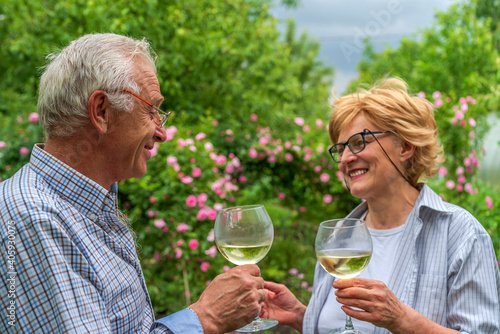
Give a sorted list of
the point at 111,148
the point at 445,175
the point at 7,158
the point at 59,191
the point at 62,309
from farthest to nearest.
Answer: the point at 445,175 < the point at 7,158 < the point at 111,148 < the point at 59,191 < the point at 62,309

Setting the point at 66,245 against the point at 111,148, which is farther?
the point at 111,148

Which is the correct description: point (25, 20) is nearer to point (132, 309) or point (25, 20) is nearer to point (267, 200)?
point (267, 200)

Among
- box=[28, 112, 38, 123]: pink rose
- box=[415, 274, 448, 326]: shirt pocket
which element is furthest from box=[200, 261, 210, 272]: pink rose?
box=[415, 274, 448, 326]: shirt pocket

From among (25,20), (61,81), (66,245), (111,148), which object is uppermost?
(25,20)

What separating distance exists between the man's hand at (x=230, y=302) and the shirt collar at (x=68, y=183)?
0.45 meters

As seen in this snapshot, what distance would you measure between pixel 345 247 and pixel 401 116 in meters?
0.86

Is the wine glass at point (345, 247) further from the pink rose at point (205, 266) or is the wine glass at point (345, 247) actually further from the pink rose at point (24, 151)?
the pink rose at point (24, 151)

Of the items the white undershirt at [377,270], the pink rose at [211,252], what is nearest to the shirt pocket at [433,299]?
the white undershirt at [377,270]

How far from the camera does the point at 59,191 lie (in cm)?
141

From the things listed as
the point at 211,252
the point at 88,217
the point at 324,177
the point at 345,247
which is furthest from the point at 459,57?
the point at 88,217

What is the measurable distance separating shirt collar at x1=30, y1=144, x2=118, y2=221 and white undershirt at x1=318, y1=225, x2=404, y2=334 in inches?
42.5

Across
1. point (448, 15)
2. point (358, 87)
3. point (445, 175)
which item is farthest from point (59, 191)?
point (448, 15)

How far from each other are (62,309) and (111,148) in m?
0.56

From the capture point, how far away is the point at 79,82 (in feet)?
4.73
